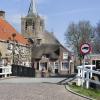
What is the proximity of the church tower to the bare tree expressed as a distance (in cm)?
1173

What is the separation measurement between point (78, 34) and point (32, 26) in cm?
1999

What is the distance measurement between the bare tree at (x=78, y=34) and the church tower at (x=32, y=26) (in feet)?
38.5

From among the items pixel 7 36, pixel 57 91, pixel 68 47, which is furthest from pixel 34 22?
pixel 57 91

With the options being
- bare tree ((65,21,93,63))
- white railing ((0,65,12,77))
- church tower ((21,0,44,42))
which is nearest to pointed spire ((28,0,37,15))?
church tower ((21,0,44,42))

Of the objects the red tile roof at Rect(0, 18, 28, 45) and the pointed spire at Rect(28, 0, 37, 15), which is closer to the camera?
the red tile roof at Rect(0, 18, 28, 45)

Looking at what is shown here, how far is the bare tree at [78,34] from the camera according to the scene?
92.5 metres

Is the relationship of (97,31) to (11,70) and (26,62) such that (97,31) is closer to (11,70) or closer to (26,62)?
(26,62)

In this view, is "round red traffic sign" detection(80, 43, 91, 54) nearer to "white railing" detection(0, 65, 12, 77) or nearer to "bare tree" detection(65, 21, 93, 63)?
"white railing" detection(0, 65, 12, 77)

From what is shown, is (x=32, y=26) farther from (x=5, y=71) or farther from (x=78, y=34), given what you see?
(x=5, y=71)

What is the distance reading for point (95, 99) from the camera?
17859 millimetres

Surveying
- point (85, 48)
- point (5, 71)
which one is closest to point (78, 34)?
point (5, 71)

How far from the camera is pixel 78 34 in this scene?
95.2m

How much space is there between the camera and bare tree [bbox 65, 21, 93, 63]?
304 ft

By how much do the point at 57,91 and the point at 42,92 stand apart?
894 mm
